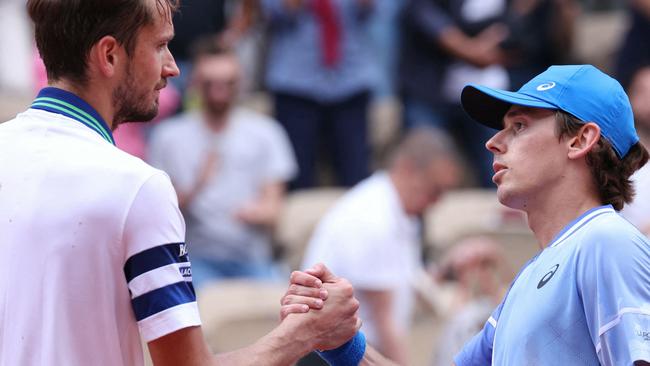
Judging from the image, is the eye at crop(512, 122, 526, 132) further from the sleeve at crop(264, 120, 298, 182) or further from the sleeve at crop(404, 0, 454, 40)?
the sleeve at crop(404, 0, 454, 40)

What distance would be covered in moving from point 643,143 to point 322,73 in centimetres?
237

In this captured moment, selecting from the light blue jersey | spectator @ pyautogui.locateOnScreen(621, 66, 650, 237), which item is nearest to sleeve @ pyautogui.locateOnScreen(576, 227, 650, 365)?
the light blue jersey

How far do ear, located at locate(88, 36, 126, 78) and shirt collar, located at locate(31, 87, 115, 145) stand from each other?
10cm

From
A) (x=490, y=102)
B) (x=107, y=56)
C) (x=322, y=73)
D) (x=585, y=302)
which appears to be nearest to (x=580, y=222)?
(x=585, y=302)

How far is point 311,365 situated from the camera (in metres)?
6.01

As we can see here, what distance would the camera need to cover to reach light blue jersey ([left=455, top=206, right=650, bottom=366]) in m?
3.07

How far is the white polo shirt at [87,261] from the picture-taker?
10.3 feet

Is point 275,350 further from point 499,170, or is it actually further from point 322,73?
point 322,73

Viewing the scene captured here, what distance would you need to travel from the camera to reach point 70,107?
3.29 metres

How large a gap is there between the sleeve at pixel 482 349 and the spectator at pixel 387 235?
2.76 m

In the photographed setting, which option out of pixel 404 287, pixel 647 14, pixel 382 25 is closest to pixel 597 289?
pixel 404 287

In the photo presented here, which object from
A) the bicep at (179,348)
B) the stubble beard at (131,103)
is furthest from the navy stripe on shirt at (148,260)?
the stubble beard at (131,103)

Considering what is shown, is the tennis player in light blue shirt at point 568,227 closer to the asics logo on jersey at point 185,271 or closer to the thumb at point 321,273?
the thumb at point 321,273

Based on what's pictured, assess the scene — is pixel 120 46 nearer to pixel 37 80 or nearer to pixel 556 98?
pixel 556 98
